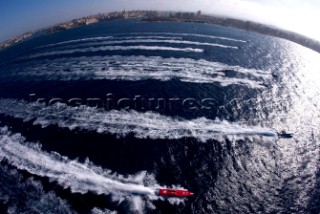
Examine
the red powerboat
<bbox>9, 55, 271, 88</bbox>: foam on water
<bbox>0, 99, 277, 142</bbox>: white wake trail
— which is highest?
<bbox>9, 55, 271, 88</bbox>: foam on water

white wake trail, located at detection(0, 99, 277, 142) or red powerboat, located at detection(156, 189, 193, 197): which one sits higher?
white wake trail, located at detection(0, 99, 277, 142)

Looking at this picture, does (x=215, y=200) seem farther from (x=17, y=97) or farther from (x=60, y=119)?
(x=17, y=97)

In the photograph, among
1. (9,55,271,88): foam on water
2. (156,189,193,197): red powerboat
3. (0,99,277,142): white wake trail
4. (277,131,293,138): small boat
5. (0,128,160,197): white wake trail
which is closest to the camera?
(156,189,193,197): red powerboat

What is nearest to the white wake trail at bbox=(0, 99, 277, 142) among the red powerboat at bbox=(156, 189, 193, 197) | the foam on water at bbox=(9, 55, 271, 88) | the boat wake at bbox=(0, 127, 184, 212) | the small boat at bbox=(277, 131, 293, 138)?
the small boat at bbox=(277, 131, 293, 138)

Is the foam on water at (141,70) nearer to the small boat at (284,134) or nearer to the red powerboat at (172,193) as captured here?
the small boat at (284,134)

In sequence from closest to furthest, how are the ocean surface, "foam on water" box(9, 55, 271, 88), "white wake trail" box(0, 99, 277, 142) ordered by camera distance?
the ocean surface → "white wake trail" box(0, 99, 277, 142) → "foam on water" box(9, 55, 271, 88)

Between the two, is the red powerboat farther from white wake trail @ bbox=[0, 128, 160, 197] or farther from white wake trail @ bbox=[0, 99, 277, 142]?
white wake trail @ bbox=[0, 99, 277, 142]

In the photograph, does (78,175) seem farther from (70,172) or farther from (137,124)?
(137,124)

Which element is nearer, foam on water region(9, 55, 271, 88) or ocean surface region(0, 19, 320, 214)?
ocean surface region(0, 19, 320, 214)
